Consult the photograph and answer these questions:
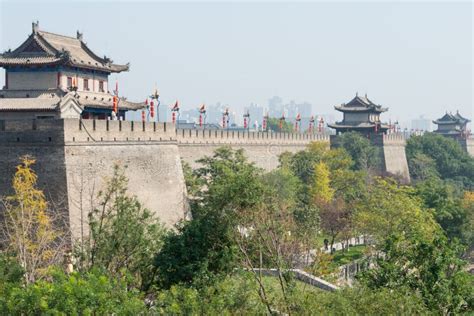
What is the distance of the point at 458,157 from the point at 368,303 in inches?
1263

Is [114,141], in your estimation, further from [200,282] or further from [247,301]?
[247,301]

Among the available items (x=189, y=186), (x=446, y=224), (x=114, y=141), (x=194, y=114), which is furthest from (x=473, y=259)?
(x=194, y=114)

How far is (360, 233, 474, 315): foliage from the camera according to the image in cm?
1096

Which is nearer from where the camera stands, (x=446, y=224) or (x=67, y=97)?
(x=67, y=97)

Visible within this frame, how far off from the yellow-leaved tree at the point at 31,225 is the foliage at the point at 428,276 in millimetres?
5692

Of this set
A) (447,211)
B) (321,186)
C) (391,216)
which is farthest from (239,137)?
(391,216)

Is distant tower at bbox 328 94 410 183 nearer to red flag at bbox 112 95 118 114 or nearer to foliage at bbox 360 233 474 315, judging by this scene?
red flag at bbox 112 95 118 114

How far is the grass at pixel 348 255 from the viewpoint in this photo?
21.8 metres

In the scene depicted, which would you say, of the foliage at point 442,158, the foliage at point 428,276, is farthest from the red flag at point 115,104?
the foliage at point 442,158

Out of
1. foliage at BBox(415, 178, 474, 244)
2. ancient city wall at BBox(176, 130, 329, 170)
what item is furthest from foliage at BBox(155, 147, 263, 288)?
ancient city wall at BBox(176, 130, 329, 170)

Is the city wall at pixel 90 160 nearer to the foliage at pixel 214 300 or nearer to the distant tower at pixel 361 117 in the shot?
the foliage at pixel 214 300

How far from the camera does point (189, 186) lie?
2250cm

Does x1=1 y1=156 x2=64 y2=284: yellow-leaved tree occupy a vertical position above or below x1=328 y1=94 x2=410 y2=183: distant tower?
below

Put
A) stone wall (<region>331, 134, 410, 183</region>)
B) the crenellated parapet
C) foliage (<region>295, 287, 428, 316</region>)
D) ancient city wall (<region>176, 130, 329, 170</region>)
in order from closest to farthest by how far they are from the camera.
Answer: foliage (<region>295, 287, 428, 316</region>)
ancient city wall (<region>176, 130, 329, 170</region>)
the crenellated parapet
stone wall (<region>331, 134, 410, 183</region>)
